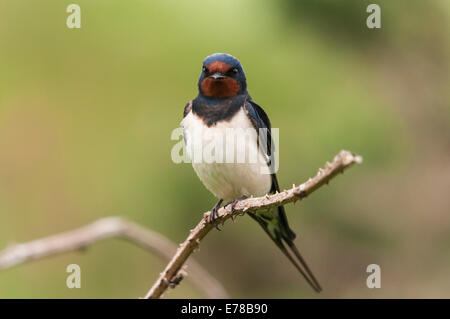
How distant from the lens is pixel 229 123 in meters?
1.60

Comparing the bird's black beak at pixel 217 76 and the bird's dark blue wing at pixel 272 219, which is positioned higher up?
the bird's black beak at pixel 217 76

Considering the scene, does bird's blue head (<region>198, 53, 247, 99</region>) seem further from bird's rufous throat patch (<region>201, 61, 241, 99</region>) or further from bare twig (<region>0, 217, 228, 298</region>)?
bare twig (<region>0, 217, 228, 298</region>)

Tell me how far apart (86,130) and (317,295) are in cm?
89

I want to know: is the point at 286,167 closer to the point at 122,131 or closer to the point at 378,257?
the point at 378,257

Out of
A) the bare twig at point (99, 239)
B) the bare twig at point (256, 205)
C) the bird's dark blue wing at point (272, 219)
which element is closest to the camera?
the bare twig at point (256, 205)

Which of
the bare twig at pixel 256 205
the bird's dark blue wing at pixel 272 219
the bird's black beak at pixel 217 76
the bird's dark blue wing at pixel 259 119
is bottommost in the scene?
the bare twig at pixel 256 205

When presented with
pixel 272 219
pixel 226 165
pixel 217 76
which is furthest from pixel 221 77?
pixel 272 219

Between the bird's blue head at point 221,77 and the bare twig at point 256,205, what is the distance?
38 centimetres

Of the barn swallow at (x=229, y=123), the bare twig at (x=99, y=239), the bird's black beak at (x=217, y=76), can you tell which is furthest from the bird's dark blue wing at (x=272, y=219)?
the bare twig at (x=99, y=239)

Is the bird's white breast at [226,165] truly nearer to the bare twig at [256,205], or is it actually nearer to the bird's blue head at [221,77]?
the bird's blue head at [221,77]

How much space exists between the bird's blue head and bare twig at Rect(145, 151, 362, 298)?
14.8 inches

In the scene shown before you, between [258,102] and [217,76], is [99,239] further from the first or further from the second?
[258,102]

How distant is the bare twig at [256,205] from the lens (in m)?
0.74

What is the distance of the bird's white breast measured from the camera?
1.59 metres
